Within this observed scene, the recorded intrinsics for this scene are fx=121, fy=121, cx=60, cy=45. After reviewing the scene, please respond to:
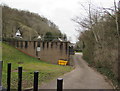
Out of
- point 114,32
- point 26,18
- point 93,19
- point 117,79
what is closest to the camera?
point 117,79

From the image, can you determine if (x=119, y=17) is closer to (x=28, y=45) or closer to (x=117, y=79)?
(x=117, y=79)

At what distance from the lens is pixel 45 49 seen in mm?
19391

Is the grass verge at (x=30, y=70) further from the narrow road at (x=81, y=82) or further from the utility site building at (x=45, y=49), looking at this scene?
the utility site building at (x=45, y=49)

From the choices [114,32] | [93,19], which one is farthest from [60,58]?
[114,32]

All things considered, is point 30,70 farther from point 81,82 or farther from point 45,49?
point 45,49

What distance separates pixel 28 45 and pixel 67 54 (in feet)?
23.1

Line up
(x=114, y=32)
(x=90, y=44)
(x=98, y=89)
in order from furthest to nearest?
(x=90, y=44)
(x=114, y=32)
(x=98, y=89)

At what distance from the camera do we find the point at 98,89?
6.43 metres

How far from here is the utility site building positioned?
18266 millimetres

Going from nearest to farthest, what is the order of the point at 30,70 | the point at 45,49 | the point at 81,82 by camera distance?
the point at 81,82 → the point at 30,70 → the point at 45,49

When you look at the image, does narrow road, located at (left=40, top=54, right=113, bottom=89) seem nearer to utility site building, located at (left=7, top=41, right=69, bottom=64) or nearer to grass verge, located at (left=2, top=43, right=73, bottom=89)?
grass verge, located at (left=2, top=43, right=73, bottom=89)

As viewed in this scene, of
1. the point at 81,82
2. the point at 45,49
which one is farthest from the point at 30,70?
the point at 45,49

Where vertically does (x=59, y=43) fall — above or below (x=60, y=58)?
above

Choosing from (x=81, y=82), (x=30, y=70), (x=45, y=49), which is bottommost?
(x=81, y=82)
